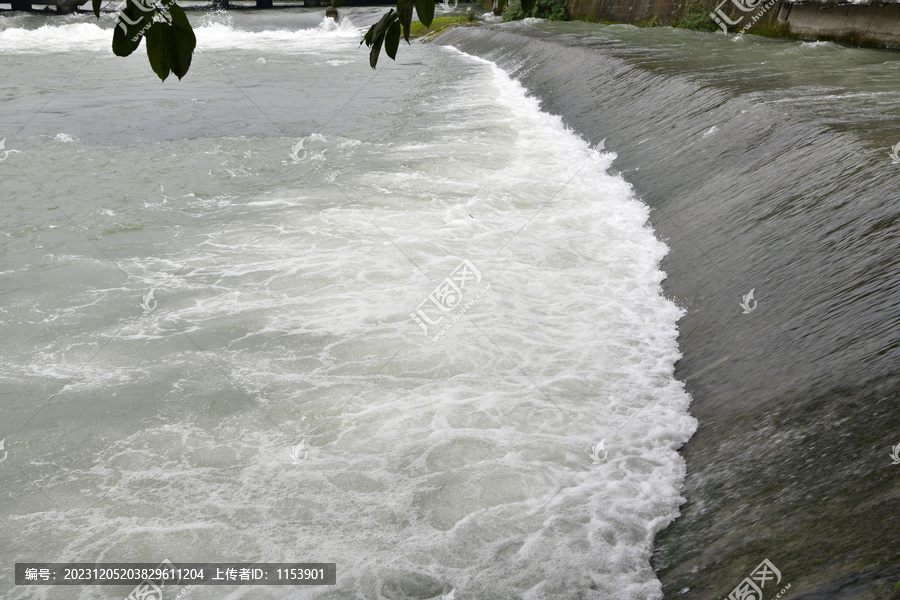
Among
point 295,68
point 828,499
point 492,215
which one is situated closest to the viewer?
point 828,499

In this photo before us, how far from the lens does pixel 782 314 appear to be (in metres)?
5.25

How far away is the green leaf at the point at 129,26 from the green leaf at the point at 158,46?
0.02 m

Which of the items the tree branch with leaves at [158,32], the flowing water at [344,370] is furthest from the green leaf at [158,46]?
the flowing water at [344,370]

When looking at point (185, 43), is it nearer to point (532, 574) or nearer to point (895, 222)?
point (532, 574)

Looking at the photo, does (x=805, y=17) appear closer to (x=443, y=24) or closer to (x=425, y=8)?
(x=425, y=8)

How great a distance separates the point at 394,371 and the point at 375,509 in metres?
1.64

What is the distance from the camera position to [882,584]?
2.73 metres

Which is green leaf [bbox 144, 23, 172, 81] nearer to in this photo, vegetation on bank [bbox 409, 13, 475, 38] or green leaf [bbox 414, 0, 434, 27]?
green leaf [bbox 414, 0, 434, 27]

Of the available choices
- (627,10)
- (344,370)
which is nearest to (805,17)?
(627,10)

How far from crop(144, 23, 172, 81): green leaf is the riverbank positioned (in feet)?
9.53

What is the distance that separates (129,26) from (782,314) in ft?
16.0

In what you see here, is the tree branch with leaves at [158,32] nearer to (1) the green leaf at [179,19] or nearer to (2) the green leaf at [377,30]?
(1) the green leaf at [179,19]

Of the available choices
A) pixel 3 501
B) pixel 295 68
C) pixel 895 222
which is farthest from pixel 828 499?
pixel 295 68

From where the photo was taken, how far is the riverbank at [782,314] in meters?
3.37
